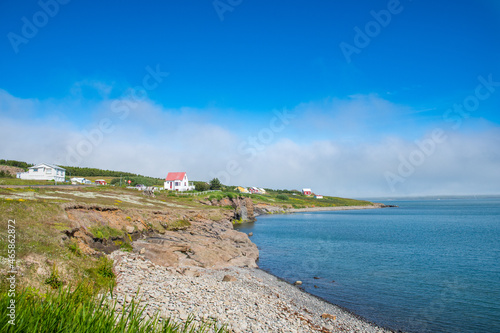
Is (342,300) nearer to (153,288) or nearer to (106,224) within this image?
(153,288)

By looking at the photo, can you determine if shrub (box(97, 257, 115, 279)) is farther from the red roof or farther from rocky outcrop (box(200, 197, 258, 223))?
the red roof

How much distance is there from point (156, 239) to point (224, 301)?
11.8m

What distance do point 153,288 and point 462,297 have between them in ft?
69.9

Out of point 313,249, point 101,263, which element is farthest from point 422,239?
point 101,263

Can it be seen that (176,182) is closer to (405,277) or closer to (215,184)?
(215,184)

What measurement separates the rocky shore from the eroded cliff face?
66.2 inches

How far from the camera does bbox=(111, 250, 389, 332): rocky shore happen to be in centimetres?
1229

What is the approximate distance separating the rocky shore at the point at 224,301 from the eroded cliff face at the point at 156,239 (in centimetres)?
168

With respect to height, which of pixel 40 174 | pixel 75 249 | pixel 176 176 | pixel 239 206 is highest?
pixel 176 176

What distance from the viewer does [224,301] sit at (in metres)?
14.6

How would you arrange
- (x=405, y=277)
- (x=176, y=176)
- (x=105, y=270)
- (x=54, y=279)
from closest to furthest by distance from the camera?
1. (x=54, y=279)
2. (x=105, y=270)
3. (x=405, y=277)
4. (x=176, y=176)

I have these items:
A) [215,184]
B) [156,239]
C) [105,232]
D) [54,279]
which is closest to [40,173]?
[215,184]

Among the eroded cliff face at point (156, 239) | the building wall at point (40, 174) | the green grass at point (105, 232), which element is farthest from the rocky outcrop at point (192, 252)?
the building wall at point (40, 174)

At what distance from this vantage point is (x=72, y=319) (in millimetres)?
5316
